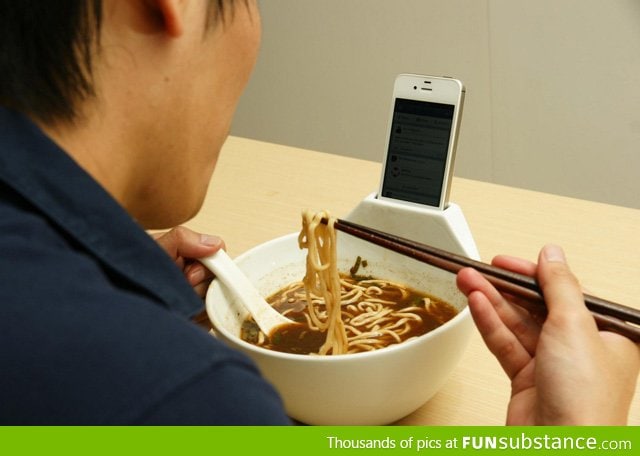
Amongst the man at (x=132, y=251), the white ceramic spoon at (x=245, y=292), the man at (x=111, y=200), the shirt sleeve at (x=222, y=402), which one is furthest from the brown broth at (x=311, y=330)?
the shirt sleeve at (x=222, y=402)

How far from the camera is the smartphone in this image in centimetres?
113

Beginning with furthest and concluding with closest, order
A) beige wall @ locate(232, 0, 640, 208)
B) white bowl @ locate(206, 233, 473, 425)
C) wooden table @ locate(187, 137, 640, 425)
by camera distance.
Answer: beige wall @ locate(232, 0, 640, 208) < wooden table @ locate(187, 137, 640, 425) < white bowl @ locate(206, 233, 473, 425)

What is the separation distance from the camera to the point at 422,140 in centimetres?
115

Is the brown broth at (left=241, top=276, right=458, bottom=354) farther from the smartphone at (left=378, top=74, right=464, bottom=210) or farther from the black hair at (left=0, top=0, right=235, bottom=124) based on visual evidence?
the black hair at (left=0, top=0, right=235, bottom=124)

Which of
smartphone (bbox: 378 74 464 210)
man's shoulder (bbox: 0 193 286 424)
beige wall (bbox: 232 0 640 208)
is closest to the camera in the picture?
man's shoulder (bbox: 0 193 286 424)

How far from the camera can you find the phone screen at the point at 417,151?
1133 millimetres

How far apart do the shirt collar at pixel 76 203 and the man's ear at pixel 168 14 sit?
0.14 m

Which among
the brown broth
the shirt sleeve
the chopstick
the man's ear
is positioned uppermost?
the man's ear

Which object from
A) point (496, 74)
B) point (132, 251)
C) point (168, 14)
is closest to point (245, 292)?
point (132, 251)

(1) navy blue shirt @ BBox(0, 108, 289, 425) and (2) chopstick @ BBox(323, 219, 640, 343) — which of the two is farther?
(2) chopstick @ BBox(323, 219, 640, 343)

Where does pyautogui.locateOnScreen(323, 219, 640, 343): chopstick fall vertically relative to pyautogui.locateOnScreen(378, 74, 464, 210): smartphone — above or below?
below

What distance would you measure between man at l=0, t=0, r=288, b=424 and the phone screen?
421mm

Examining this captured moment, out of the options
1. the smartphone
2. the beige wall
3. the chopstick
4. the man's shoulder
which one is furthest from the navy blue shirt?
the beige wall

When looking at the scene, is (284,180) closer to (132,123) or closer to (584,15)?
(132,123)
